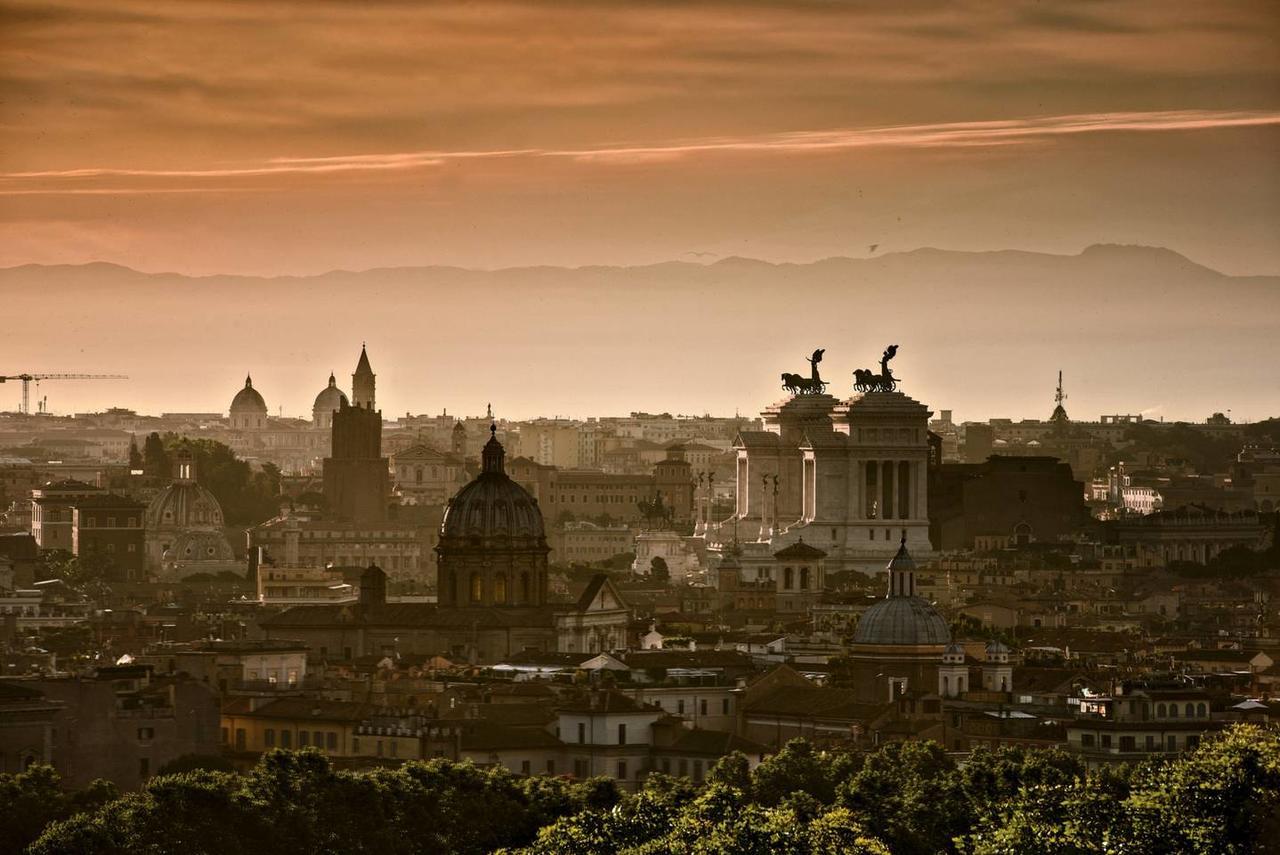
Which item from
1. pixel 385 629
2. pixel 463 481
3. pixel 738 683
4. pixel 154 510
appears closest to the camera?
pixel 738 683

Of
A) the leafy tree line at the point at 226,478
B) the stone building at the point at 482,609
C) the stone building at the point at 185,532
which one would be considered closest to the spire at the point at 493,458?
the stone building at the point at 482,609

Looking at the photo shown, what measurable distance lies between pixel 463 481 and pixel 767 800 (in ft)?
370

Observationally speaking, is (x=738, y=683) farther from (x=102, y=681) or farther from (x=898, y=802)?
(x=898, y=802)

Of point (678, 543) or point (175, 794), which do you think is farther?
point (678, 543)

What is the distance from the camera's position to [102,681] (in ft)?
205

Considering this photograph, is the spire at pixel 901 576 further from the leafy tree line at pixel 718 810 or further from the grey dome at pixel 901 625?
the leafy tree line at pixel 718 810

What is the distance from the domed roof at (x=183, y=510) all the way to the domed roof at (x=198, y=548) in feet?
5.29

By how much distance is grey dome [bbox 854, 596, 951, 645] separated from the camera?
72.7 metres

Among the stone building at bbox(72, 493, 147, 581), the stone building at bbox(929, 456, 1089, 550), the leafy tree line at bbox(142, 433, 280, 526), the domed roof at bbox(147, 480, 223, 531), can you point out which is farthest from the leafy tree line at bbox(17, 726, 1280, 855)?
the leafy tree line at bbox(142, 433, 280, 526)

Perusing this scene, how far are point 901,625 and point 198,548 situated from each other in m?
68.6

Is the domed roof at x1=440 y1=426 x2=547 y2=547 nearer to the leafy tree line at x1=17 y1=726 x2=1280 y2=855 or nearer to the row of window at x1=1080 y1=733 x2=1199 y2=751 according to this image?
the row of window at x1=1080 y1=733 x2=1199 y2=751

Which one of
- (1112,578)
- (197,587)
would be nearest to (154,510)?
(197,587)

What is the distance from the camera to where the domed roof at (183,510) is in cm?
14450

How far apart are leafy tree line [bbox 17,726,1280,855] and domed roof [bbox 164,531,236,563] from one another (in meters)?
80.8
